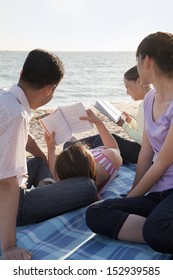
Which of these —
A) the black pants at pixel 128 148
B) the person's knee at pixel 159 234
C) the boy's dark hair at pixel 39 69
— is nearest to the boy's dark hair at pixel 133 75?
the black pants at pixel 128 148

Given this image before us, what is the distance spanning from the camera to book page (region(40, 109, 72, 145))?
10.4 feet

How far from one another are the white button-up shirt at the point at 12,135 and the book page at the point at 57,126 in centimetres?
88

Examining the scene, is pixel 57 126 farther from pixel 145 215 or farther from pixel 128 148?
pixel 145 215

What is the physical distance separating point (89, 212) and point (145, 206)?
0.32m

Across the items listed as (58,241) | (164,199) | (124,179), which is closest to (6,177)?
(58,241)

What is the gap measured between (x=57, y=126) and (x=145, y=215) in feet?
3.40

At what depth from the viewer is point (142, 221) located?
234cm

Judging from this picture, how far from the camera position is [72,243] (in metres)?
2.41

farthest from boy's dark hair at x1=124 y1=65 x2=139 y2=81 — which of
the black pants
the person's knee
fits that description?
the person's knee

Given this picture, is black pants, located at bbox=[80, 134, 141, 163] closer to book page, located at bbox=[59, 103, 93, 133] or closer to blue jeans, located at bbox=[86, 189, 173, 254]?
book page, located at bbox=[59, 103, 93, 133]

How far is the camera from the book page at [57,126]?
3.15 m

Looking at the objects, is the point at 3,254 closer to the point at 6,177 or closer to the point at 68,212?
the point at 6,177

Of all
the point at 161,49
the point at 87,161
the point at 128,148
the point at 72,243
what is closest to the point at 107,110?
the point at 128,148

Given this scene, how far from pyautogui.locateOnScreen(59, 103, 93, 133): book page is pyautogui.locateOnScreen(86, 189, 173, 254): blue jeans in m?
0.85
